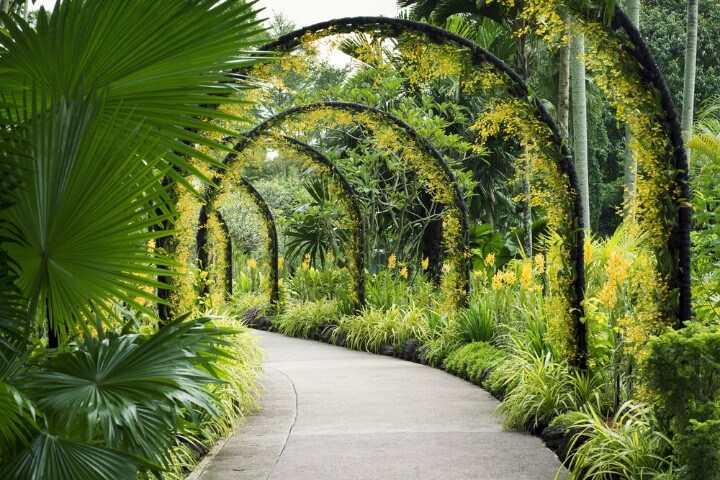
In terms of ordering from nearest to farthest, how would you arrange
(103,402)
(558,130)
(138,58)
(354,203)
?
(103,402) < (138,58) < (558,130) < (354,203)

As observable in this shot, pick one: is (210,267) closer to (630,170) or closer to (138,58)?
(630,170)

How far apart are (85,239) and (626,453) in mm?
3146

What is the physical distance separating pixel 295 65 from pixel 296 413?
3.43 meters

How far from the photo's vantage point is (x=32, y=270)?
140 inches

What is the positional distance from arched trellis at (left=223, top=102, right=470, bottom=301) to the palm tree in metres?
7.75

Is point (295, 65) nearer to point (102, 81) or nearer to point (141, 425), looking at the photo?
point (102, 81)

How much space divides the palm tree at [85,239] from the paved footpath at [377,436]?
2.19m

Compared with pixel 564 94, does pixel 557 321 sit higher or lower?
lower

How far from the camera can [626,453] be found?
4.58 metres

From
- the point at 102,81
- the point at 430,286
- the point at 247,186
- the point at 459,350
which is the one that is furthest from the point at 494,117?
the point at 247,186

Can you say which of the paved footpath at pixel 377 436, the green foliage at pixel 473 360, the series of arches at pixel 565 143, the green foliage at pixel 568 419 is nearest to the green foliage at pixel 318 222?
the series of arches at pixel 565 143

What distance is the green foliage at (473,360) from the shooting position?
8.96 metres

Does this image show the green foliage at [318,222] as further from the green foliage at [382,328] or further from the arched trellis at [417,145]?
the arched trellis at [417,145]

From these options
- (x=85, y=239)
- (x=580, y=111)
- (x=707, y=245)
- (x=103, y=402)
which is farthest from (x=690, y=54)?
(x=103, y=402)
